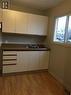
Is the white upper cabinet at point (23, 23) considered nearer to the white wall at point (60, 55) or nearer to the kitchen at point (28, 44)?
the kitchen at point (28, 44)

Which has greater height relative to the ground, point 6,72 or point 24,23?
point 24,23

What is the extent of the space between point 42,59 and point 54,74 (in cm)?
68

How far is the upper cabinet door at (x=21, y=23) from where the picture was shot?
357cm

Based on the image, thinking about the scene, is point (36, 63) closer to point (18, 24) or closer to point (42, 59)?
point (42, 59)

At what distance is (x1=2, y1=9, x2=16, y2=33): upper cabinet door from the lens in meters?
3.40

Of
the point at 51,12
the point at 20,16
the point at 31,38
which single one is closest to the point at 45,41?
the point at 31,38

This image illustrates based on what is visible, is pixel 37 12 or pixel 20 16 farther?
pixel 37 12

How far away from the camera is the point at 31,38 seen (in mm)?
4281

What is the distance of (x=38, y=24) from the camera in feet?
12.8

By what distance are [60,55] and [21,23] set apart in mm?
1721

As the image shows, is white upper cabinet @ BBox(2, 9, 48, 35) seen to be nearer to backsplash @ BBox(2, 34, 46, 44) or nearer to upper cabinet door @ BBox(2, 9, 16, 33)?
upper cabinet door @ BBox(2, 9, 16, 33)

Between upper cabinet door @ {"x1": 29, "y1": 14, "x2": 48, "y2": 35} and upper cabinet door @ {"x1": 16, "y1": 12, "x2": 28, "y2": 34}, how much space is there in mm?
191

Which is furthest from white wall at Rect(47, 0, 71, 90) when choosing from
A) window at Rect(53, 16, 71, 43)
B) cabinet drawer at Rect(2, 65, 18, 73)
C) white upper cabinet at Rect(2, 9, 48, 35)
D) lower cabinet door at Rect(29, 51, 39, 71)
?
cabinet drawer at Rect(2, 65, 18, 73)

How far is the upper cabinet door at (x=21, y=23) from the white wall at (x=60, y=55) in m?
0.94
